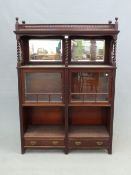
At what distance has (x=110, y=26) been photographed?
2602mm

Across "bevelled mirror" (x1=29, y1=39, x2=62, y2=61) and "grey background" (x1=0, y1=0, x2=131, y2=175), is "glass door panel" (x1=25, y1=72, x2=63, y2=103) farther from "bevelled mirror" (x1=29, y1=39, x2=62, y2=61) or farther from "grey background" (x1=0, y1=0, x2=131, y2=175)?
"grey background" (x1=0, y1=0, x2=131, y2=175)

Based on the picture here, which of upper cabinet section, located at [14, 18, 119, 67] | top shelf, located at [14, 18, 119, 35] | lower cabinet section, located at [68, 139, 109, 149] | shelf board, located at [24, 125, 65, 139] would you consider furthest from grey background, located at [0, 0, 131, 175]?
top shelf, located at [14, 18, 119, 35]

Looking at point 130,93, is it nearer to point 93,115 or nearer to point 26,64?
point 93,115

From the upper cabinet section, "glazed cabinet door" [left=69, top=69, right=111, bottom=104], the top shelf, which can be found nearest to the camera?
the top shelf

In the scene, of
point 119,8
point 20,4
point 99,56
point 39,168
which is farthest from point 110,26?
point 39,168

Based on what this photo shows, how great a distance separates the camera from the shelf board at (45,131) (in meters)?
2.84

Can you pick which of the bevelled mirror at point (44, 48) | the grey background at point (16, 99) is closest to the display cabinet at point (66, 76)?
the bevelled mirror at point (44, 48)

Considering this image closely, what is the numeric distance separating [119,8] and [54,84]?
3.98 feet

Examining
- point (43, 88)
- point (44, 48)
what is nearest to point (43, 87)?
point (43, 88)

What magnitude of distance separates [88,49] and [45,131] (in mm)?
1014

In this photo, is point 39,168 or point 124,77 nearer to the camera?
point 39,168

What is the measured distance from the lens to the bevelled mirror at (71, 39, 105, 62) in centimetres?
284

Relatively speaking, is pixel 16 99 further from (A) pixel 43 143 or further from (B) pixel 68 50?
(B) pixel 68 50

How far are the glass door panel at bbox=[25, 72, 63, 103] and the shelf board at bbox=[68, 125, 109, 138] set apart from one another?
417mm
